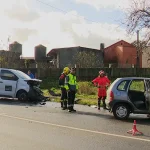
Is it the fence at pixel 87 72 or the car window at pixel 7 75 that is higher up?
the fence at pixel 87 72

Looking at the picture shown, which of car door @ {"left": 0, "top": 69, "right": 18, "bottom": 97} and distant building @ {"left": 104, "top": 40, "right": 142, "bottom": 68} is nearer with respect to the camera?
car door @ {"left": 0, "top": 69, "right": 18, "bottom": 97}

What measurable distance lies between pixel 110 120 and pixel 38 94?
6.48 metres

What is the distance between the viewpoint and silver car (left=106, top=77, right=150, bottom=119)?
11.1 m

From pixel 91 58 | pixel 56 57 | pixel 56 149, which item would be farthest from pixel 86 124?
pixel 56 57

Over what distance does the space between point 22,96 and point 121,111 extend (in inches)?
266

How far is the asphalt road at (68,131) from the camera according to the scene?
7199 millimetres

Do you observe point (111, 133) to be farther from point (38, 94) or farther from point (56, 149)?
point (38, 94)

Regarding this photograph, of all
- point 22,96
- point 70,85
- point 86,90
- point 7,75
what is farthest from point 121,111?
point 86,90

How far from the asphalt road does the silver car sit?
1.07ft

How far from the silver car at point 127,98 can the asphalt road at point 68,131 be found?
0.32m

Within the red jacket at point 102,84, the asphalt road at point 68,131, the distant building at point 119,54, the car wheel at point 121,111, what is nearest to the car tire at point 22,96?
the asphalt road at point 68,131

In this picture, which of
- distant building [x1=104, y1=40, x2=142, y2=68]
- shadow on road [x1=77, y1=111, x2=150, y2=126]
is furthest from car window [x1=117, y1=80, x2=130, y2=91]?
distant building [x1=104, y1=40, x2=142, y2=68]

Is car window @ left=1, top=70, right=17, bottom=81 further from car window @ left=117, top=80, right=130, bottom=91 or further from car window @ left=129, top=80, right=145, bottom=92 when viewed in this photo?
car window @ left=117, top=80, right=130, bottom=91

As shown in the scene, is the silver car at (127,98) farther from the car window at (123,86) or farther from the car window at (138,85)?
the car window at (138,85)
